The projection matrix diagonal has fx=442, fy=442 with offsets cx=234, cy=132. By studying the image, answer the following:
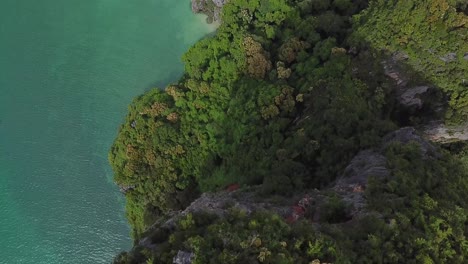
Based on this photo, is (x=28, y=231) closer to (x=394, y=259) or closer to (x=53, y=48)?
(x=53, y=48)

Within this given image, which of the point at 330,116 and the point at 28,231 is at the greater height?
the point at 28,231

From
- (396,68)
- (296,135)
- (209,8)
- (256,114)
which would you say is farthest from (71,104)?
(396,68)

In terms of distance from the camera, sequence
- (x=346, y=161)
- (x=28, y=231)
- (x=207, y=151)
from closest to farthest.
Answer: (x=346, y=161) → (x=207, y=151) → (x=28, y=231)

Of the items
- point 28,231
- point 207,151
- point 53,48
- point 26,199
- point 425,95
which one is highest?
point 53,48

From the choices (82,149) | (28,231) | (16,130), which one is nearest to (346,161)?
(82,149)

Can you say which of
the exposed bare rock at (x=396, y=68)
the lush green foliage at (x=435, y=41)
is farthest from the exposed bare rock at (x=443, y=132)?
the exposed bare rock at (x=396, y=68)

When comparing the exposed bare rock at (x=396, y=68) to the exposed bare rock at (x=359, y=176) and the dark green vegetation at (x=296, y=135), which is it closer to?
the dark green vegetation at (x=296, y=135)

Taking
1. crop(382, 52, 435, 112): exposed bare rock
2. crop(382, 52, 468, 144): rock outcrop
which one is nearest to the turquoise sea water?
crop(382, 52, 435, 112): exposed bare rock
